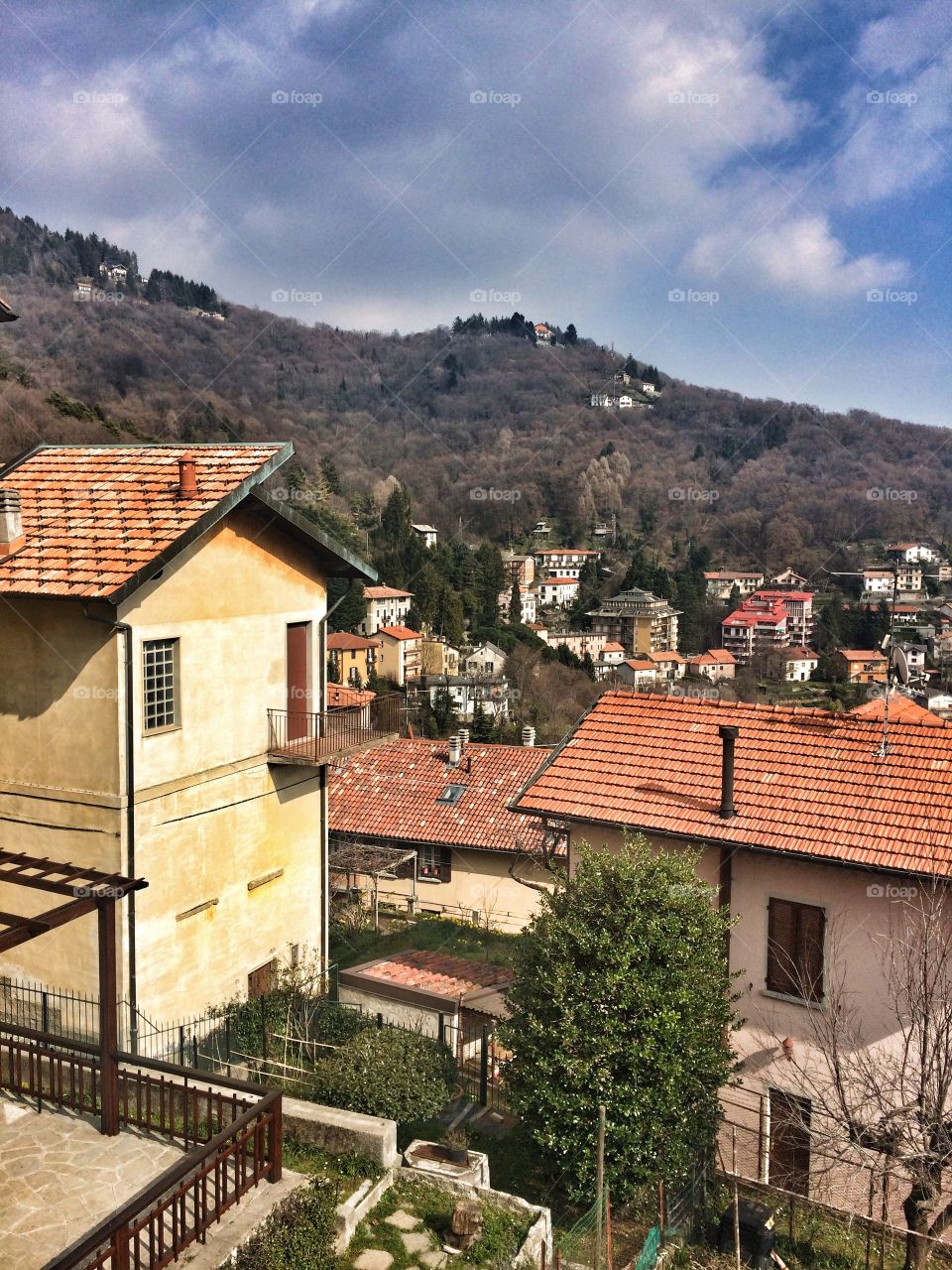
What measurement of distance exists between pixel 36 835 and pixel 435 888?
17.3 m

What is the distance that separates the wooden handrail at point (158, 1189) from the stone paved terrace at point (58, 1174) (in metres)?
0.29

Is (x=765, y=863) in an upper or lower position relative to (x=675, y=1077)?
upper

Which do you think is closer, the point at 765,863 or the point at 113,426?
the point at 765,863

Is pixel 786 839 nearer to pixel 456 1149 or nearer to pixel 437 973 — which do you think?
pixel 456 1149

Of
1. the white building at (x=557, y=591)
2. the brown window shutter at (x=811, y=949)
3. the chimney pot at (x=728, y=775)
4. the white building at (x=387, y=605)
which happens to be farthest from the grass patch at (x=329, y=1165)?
the white building at (x=557, y=591)

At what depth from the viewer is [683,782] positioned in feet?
48.6

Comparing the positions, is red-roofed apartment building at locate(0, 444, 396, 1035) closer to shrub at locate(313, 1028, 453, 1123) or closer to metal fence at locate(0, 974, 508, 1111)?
metal fence at locate(0, 974, 508, 1111)

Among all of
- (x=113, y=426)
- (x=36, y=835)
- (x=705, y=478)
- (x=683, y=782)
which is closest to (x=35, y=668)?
(x=36, y=835)

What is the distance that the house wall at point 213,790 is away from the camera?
12.9 m

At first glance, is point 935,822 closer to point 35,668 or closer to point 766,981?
point 766,981

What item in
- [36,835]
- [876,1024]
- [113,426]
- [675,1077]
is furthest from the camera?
[113,426]

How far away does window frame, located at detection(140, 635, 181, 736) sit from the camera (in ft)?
42.6

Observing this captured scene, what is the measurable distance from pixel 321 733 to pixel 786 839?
7.63 m

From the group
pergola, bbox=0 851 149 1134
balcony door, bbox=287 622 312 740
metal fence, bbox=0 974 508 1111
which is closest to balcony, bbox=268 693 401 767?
balcony door, bbox=287 622 312 740
